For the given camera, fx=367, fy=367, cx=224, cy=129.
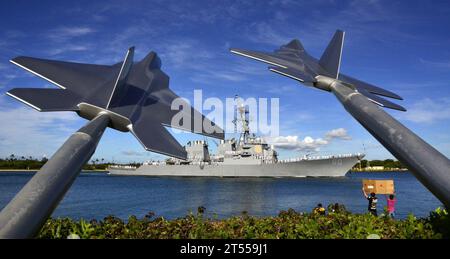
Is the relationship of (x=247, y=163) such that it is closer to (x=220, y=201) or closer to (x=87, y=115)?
(x=220, y=201)

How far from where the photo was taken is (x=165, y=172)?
102 metres

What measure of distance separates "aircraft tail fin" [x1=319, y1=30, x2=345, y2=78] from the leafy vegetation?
3.61m

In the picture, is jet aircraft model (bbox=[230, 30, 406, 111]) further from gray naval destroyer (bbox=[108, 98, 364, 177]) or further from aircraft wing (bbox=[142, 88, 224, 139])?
gray naval destroyer (bbox=[108, 98, 364, 177])

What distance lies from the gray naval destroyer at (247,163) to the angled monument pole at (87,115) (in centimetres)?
7288

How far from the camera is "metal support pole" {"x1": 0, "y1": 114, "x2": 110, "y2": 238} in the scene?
14.7ft

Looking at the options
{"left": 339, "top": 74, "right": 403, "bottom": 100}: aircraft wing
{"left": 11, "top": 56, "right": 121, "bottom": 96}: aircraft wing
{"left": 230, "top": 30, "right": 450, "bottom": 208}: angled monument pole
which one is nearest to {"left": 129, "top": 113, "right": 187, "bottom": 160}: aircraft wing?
{"left": 11, "top": 56, "right": 121, "bottom": 96}: aircraft wing

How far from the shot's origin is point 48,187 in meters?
5.00

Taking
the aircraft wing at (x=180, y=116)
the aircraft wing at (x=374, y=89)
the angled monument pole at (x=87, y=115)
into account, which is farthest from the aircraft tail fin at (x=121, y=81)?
the aircraft wing at (x=374, y=89)

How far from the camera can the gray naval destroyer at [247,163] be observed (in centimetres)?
8294

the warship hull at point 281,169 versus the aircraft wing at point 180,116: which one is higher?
the warship hull at point 281,169

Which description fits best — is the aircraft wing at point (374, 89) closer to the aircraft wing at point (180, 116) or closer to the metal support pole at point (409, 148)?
the metal support pole at point (409, 148)

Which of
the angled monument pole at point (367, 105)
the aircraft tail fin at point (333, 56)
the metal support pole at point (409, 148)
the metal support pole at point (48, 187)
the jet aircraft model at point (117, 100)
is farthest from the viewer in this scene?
the aircraft tail fin at point (333, 56)
